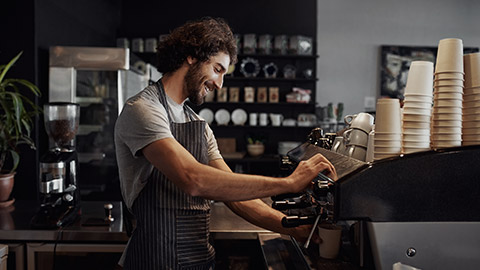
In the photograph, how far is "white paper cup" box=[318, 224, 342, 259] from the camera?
49.1 inches

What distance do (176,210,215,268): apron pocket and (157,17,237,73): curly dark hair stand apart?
55cm

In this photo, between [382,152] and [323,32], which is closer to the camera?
[382,152]

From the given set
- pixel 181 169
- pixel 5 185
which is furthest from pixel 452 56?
pixel 5 185

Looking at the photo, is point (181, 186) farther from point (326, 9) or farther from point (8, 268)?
point (326, 9)

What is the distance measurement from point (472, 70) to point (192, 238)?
1019mm

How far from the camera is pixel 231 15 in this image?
18.3 feet

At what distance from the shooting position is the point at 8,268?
1.83m

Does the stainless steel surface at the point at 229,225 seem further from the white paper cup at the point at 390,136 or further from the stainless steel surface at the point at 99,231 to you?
the white paper cup at the point at 390,136

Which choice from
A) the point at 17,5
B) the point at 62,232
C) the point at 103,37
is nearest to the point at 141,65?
the point at 103,37

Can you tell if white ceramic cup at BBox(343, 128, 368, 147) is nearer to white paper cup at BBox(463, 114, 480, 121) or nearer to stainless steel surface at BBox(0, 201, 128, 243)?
white paper cup at BBox(463, 114, 480, 121)

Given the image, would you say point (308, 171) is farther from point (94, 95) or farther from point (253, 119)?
point (253, 119)

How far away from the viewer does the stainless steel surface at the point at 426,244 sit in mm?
1033

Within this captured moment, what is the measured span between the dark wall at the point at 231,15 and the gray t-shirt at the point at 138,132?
431 cm

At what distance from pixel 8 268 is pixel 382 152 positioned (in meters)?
1.66
